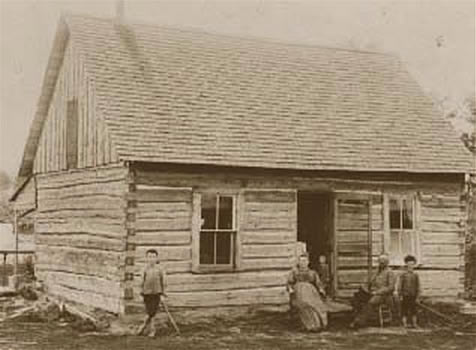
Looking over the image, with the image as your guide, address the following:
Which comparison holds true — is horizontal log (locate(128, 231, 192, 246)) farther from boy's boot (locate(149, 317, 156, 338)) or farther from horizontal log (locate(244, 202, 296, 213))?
boy's boot (locate(149, 317, 156, 338))

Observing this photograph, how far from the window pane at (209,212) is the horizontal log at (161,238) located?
0.53m

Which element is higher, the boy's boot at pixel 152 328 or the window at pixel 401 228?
the window at pixel 401 228

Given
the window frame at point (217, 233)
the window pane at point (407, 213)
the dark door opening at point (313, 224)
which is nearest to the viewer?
the window frame at point (217, 233)

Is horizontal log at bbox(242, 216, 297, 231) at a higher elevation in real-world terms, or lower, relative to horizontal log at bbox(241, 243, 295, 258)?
higher

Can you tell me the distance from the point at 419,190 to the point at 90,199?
280 inches

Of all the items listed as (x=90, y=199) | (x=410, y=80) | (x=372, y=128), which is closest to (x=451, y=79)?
(x=410, y=80)

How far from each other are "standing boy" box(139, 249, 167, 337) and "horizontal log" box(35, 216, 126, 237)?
975mm

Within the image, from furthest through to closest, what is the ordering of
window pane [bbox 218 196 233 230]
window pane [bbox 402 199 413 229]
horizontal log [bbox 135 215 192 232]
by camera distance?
window pane [bbox 402 199 413 229], window pane [bbox 218 196 233 230], horizontal log [bbox 135 215 192 232]

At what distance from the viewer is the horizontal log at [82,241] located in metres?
15.2

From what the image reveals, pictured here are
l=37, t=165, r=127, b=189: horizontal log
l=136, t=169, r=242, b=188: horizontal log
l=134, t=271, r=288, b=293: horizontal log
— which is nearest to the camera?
l=136, t=169, r=242, b=188: horizontal log

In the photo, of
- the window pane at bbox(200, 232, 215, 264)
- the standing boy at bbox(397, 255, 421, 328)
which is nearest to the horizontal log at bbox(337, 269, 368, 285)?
the standing boy at bbox(397, 255, 421, 328)

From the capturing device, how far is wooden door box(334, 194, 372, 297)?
1655 centimetres

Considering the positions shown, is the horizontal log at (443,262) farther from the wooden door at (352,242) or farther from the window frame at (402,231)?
the wooden door at (352,242)

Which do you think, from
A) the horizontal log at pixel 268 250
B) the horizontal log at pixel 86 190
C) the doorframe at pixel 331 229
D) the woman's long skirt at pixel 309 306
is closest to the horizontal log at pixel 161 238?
the horizontal log at pixel 86 190
